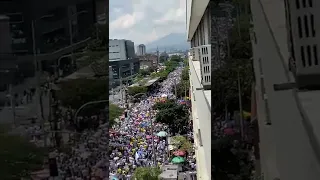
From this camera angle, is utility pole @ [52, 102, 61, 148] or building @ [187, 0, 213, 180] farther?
building @ [187, 0, 213, 180]

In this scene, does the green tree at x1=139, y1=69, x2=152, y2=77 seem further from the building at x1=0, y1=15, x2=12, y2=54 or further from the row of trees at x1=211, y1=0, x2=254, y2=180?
the building at x1=0, y1=15, x2=12, y2=54

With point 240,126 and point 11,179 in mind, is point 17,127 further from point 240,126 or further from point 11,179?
point 240,126

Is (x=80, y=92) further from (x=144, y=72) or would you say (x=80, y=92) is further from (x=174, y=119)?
(x=144, y=72)

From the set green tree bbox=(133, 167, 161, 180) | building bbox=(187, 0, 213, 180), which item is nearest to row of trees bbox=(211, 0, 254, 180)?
building bbox=(187, 0, 213, 180)

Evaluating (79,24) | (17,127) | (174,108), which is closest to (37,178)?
(17,127)

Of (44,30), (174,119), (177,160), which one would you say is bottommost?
(177,160)

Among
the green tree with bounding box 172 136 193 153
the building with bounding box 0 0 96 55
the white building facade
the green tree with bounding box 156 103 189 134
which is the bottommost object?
the green tree with bounding box 172 136 193 153

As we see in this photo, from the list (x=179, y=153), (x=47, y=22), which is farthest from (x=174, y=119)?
(x=47, y=22)
